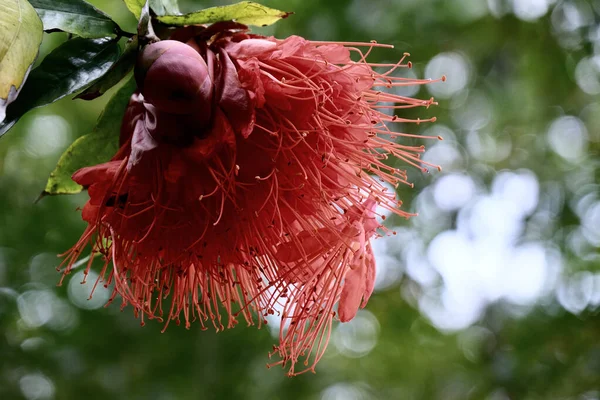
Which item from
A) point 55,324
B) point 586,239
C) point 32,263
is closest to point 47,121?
point 32,263

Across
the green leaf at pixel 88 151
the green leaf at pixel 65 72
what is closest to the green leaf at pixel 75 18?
the green leaf at pixel 65 72

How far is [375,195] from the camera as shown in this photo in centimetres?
99

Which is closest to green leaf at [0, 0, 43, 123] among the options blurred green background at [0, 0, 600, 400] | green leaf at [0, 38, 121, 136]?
green leaf at [0, 38, 121, 136]

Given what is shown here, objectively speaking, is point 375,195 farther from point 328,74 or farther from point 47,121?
point 47,121

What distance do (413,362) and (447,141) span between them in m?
1.04

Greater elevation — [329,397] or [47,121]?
[47,121]

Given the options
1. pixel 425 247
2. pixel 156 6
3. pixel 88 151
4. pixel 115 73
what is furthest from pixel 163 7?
pixel 425 247

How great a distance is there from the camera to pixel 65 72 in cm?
79

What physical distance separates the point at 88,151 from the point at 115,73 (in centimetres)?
21

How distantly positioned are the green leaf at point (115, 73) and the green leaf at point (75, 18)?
0.03 m

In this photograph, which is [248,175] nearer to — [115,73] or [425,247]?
[115,73]

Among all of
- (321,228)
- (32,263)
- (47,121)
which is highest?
(321,228)

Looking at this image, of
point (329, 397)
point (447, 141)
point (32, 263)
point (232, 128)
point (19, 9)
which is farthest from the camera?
point (329, 397)

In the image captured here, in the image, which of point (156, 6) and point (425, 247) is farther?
point (425, 247)
